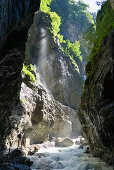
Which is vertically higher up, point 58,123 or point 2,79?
point 2,79

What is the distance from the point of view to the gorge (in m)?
6.85

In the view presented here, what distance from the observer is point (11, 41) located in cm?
681

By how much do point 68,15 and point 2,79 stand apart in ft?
163

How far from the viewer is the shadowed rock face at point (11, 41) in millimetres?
4854

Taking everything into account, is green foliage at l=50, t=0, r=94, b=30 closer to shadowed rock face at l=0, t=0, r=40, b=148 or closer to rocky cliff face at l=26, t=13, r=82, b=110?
rocky cliff face at l=26, t=13, r=82, b=110

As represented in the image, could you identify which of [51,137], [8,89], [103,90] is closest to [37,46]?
[51,137]

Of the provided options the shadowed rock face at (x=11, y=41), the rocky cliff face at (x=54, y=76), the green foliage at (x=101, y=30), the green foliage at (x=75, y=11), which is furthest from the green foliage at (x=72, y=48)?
the shadowed rock face at (x=11, y=41)

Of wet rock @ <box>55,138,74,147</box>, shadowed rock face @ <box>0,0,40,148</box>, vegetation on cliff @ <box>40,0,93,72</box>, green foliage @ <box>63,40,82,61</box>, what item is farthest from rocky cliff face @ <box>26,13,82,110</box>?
shadowed rock face @ <box>0,0,40,148</box>

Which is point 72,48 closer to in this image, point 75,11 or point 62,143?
point 75,11

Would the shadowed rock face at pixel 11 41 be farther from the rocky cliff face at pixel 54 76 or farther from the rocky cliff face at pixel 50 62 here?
the rocky cliff face at pixel 50 62

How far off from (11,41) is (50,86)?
2272cm

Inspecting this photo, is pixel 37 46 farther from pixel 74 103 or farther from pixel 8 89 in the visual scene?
pixel 8 89

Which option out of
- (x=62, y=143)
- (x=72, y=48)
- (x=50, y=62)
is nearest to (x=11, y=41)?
(x=62, y=143)

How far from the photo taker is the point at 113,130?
6898 millimetres
